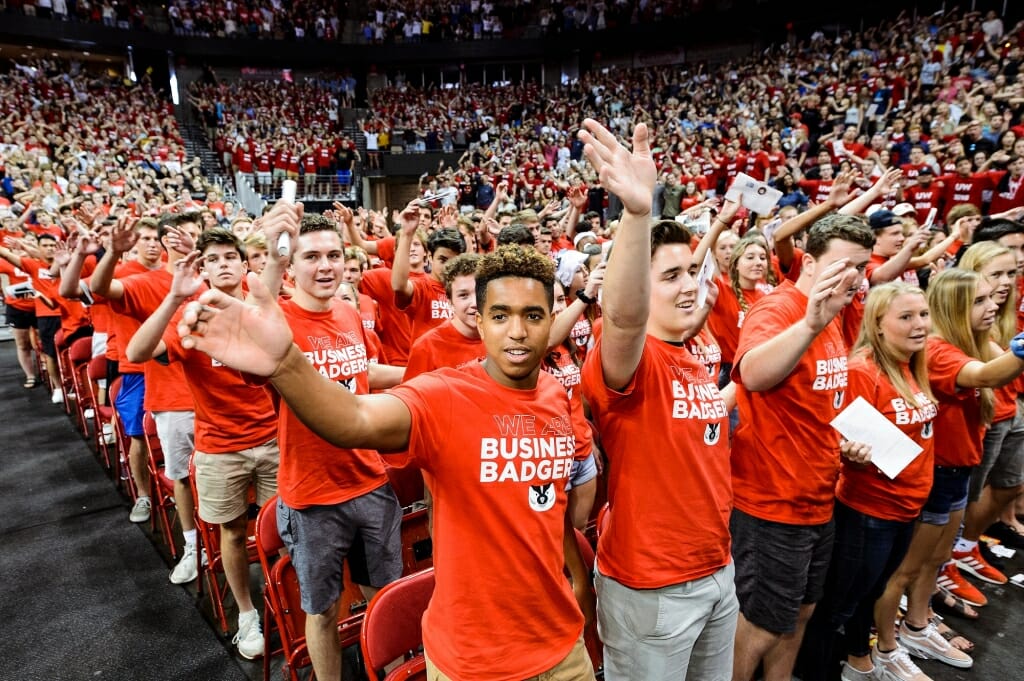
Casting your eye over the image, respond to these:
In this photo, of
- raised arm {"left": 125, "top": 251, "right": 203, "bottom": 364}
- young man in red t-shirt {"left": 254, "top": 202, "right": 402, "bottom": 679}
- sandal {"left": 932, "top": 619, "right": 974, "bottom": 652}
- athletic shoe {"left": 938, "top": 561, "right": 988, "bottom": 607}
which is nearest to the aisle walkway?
young man in red t-shirt {"left": 254, "top": 202, "right": 402, "bottom": 679}

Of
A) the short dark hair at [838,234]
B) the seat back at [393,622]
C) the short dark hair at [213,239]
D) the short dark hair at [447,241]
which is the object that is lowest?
the seat back at [393,622]

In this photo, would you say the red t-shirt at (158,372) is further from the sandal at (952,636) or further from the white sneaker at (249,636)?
the sandal at (952,636)

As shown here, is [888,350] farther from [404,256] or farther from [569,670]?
[404,256]

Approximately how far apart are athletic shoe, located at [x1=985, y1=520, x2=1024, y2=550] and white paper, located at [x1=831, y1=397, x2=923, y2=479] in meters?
2.85

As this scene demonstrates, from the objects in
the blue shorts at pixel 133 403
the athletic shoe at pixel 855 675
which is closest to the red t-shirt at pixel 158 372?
the blue shorts at pixel 133 403

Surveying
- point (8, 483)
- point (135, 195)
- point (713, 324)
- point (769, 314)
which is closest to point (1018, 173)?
point (713, 324)

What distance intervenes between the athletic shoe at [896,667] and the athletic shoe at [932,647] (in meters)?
0.21

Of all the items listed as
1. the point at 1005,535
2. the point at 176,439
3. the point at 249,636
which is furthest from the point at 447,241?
the point at 1005,535

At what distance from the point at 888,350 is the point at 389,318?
3350 mm

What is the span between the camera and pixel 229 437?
311 cm

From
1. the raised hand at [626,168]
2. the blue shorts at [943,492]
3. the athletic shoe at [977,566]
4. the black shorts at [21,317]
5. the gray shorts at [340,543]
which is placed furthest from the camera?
the black shorts at [21,317]

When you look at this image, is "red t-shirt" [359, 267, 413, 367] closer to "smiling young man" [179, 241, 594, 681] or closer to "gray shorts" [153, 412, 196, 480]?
"gray shorts" [153, 412, 196, 480]

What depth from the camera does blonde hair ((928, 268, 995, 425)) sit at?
9.66 feet

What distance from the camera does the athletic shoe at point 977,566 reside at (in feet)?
→ 12.6
